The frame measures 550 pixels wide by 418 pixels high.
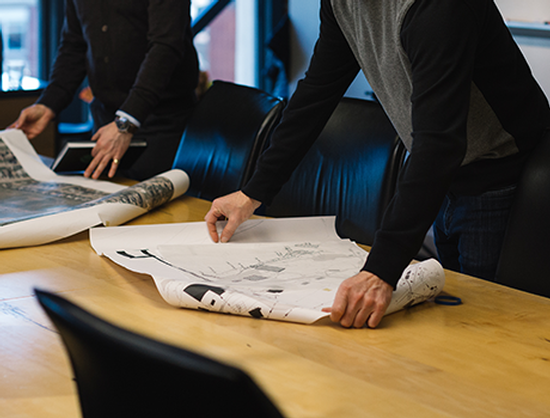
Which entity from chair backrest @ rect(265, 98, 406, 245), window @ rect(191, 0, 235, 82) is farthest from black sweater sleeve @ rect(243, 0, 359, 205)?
window @ rect(191, 0, 235, 82)

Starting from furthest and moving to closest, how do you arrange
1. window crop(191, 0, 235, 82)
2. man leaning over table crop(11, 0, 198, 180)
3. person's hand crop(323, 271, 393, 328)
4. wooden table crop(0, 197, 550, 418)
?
window crop(191, 0, 235, 82)
man leaning over table crop(11, 0, 198, 180)
person's hand crop(323, 271, 393, 328)
wooden table crop(0, 197, 550, 418)

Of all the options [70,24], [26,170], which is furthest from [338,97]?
[70,24]

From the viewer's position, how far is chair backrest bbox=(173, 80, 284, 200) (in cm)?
159

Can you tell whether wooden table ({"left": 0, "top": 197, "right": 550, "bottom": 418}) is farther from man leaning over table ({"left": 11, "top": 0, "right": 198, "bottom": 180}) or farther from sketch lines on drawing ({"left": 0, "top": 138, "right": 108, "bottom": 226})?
man leaning over table ({"left": 11, "top": 0, "right": 198, "bottom": 180})

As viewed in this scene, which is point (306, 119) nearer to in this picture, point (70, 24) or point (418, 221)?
point (418, 221)

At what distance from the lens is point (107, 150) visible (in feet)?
4.97

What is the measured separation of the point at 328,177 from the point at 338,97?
1.21 ft

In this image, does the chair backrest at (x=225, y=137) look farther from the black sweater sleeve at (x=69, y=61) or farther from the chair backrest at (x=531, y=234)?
the chair backrest at (x=531, y=234)

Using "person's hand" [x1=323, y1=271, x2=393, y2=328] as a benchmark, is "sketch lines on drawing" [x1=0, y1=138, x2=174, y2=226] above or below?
below

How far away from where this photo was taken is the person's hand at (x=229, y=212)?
1.00 m

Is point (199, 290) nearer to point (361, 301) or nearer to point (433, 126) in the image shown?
point (361, 301)

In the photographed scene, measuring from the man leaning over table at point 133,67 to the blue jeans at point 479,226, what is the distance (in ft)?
3.02

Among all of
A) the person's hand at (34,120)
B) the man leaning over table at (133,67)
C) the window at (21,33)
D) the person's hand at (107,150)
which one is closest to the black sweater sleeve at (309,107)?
the person's hand at (107,150)

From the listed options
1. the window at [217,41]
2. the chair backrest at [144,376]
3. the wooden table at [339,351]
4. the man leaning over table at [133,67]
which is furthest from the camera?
the window at [217,41]
